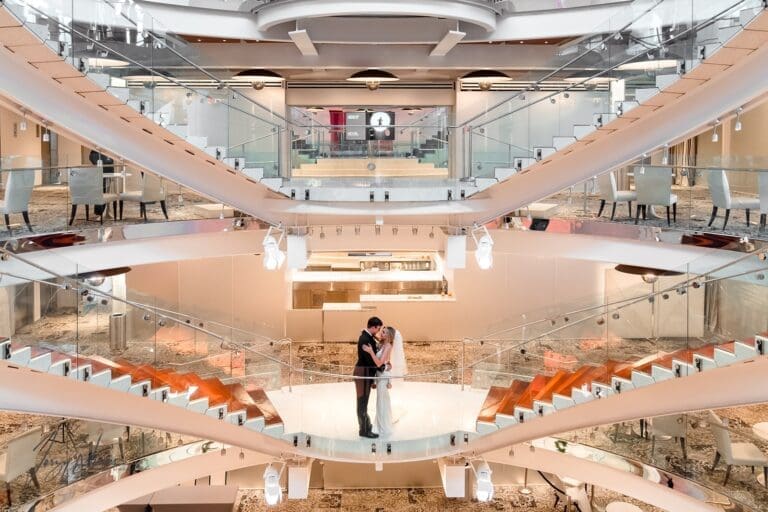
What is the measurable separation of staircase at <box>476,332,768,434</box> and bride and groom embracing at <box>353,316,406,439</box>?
4.31ft

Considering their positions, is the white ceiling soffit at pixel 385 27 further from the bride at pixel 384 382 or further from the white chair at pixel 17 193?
the bride at pixel 384 382

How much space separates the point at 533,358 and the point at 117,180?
23.3 feet

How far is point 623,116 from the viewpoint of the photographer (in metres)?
10.1

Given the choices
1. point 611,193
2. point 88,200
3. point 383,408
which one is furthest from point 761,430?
point 88,200

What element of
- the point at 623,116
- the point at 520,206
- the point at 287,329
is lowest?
the point at 287,329

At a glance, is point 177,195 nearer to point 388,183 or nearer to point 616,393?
point 388,183

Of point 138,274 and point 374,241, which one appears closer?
point 374,241

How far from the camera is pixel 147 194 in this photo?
1425 cm

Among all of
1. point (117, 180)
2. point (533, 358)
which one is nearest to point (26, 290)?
point (117, 180)

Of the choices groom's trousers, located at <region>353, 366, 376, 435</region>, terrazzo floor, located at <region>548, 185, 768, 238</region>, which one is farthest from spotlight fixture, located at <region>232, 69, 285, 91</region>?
groom's trousers, located at <region>353, 366, 376, 435</region>

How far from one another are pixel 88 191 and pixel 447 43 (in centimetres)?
626

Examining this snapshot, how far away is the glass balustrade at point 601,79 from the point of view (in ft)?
28.8

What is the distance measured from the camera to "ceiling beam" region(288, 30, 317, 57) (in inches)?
541

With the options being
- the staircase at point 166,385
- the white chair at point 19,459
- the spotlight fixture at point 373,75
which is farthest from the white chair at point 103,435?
the spotlight fixture at point 373,75
